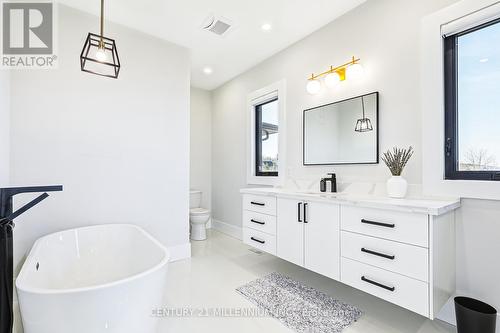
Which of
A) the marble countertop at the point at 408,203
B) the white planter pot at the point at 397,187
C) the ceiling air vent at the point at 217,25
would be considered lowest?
the marble countertop at the point at 408,203

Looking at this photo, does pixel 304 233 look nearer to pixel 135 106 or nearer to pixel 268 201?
pixel 268 201

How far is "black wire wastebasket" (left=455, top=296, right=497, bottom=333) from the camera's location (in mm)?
1412

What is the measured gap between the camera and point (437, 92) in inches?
71.4

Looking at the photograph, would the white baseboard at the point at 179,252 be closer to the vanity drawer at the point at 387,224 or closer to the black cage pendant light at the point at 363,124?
the vanity drawer at the point at 387,224

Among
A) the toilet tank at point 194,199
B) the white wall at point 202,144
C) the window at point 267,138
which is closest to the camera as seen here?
the window at point 267,138

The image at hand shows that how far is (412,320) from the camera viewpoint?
5.86ft

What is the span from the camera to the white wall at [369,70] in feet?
6.43

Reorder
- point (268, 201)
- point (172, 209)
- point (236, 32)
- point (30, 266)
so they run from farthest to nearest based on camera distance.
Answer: point (172, 209)
point (236, 32)
point (268, 201)
point (30, 266)

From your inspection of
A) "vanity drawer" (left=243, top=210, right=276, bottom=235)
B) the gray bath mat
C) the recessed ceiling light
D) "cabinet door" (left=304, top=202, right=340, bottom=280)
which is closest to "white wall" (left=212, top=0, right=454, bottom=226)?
the recessed ceiling light

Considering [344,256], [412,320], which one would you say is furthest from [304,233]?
[412,320]

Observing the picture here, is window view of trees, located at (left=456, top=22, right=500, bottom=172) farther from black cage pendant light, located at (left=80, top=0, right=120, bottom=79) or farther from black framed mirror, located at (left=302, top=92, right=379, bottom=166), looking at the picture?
black cage pendant light, located at (left=80, top=0, right=120, bottom=79)

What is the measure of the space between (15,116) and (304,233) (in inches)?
110

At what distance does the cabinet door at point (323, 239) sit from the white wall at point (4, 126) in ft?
8.26

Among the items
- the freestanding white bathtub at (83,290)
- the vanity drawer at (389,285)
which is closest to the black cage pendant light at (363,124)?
the vanity drawer at (389,285)
